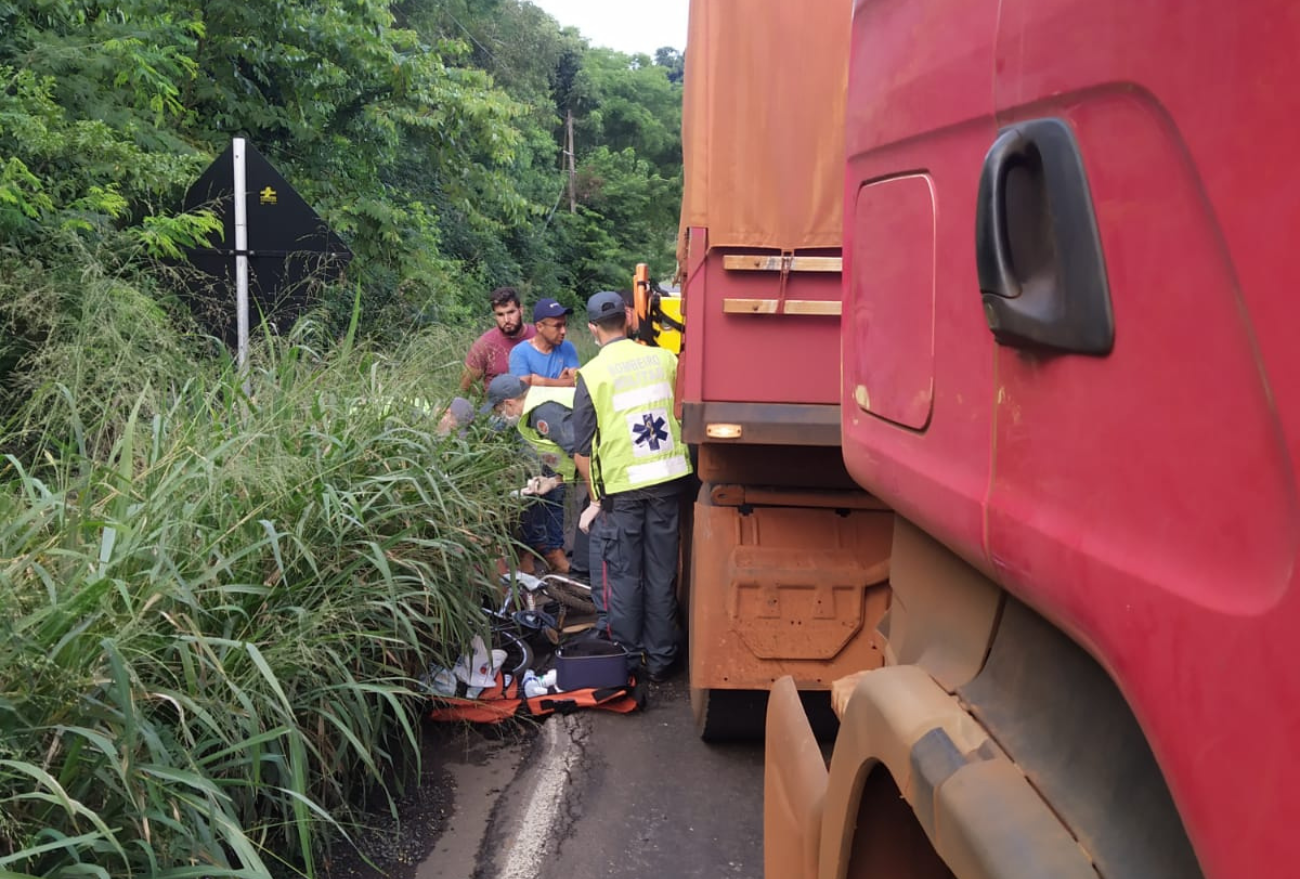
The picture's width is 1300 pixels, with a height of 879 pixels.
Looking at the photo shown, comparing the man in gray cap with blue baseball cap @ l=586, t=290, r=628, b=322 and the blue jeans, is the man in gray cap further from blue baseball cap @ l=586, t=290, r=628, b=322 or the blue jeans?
blue baseball cap @ l=586, t=290, r=628, b=322

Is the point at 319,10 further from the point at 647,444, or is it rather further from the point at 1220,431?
the point at 1220,431

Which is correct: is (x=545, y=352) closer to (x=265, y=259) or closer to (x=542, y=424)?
(x=542, y=424)

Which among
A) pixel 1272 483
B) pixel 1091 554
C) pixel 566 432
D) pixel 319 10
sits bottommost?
pixel 566 432

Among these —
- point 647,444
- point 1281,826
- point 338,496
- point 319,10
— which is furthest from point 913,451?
point 319,10

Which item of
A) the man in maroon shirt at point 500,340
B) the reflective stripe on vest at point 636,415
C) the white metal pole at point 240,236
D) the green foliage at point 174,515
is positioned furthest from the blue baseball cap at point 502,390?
the white metal pole at point 240,236

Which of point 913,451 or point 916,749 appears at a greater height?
point 913,451

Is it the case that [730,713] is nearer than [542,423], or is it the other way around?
[730,713]

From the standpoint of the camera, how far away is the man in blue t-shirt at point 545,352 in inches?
279

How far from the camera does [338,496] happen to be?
4051 mm

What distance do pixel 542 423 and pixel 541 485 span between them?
0.38m

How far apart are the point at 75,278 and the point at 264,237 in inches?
35.8

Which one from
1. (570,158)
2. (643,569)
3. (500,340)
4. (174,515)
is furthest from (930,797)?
(570,158)

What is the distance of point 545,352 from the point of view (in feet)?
23.8

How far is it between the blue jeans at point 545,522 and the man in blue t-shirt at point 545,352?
82 centimetres
